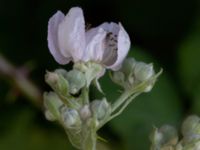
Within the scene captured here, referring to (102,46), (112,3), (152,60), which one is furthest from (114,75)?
(112,3)

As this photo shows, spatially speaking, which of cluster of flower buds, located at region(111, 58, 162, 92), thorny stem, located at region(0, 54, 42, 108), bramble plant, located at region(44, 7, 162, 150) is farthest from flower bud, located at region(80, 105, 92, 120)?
thorny stem, located at region(0, 54, 42, 108)

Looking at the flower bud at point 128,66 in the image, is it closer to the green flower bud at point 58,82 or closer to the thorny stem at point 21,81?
the green flower bud at point 58,82

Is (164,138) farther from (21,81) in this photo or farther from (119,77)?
(21,81)

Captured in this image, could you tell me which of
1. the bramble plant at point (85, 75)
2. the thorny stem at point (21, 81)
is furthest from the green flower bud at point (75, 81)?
the thorny stem at point (21, 81)

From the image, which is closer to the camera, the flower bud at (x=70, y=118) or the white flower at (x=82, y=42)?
the flower bud at (x=70, y=118)

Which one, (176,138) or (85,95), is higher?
(85,95)

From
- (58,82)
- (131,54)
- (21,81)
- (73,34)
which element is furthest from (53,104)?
(131,54)
